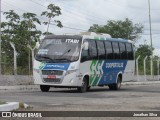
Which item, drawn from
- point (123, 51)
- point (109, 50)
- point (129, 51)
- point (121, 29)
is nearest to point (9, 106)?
point (109, 50)

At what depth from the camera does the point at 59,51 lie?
2378 centimetres

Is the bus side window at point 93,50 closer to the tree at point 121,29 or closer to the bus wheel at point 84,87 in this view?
the bus wheel at point 84,87

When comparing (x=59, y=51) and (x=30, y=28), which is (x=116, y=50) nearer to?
(x=59, y=51)

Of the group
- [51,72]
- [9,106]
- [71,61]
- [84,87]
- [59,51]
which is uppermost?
[59,51]

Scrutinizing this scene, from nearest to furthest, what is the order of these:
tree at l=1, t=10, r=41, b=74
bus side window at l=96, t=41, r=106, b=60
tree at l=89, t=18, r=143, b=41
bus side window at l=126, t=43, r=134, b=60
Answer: bus side window at l=96, t=41, r=106, b=60, bus side window at l=126, t=43, r=134, b=60, tree at l=1, t=10, r=41, b=74, tree at l=89, t=18, r=143, b=41

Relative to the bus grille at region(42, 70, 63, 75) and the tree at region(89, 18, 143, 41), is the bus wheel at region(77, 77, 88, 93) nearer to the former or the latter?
the bus grille at region(42, 70, 63, 75)

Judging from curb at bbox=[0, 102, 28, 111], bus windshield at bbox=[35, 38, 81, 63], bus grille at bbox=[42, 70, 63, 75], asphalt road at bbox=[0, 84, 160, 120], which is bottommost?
asphalt road at bbox=[0, 84, 160, 120]

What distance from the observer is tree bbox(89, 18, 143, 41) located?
71.6m

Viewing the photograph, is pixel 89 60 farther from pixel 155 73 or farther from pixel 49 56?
pixel 155 73

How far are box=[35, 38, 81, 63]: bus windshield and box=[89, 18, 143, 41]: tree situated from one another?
46290mm

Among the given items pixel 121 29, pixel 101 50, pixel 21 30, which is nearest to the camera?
pixel 101 50

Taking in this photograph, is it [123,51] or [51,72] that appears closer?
[51,72]

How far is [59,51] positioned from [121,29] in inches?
1919

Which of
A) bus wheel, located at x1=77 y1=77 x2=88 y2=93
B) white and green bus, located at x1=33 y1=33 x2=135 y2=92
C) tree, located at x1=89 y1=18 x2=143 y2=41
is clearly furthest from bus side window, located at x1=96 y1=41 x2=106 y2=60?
tree, located at x1=89 y1=18 x2=143 y2=41
